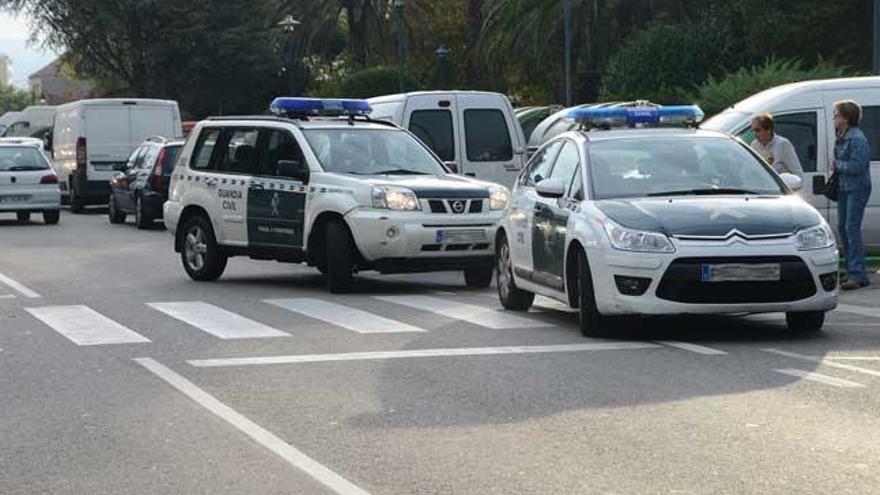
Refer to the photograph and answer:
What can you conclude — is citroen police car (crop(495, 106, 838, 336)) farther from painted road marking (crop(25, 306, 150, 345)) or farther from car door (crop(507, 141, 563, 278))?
painted road marking (crop(25, 306, 150, 345))

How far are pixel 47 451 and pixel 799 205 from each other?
646 cm

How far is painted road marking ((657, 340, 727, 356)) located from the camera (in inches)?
484

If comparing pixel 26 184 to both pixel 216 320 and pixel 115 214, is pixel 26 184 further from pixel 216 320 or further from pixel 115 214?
pixel 216 320

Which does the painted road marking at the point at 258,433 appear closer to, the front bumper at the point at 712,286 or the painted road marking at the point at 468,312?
the front bumper at the point at 712,286

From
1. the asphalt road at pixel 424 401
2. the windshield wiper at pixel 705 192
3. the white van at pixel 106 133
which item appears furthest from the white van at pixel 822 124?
the white van at pixel 106 133

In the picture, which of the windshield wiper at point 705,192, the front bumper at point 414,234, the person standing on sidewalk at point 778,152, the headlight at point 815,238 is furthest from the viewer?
the front bumper at point 414,234

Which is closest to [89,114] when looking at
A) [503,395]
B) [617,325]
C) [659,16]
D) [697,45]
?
[697,45]

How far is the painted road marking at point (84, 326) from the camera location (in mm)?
13758

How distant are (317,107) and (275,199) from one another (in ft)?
4.20

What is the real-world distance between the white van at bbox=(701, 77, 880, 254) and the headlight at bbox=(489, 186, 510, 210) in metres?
2.69

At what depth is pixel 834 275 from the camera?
1304cm

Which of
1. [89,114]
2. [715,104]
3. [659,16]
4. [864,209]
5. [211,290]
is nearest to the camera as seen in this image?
[864,209]

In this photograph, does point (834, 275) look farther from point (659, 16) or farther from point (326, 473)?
point (659, 16)

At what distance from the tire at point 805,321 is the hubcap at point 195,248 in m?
8.14
